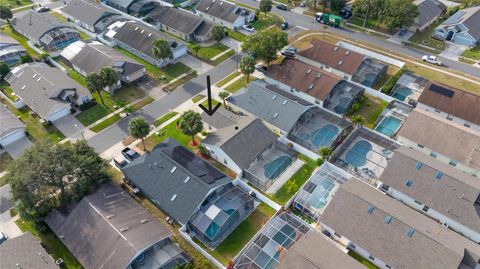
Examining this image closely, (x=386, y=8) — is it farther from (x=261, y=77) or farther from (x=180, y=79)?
(x=180, y=79)

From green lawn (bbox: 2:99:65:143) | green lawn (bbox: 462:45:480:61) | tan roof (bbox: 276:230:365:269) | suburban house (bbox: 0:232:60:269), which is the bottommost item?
suburban house (bbox: 0:232:60:269)

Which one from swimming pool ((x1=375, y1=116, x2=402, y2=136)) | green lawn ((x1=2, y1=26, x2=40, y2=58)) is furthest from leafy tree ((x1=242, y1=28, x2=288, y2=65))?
green lawn ((x1=2, y1=26, x2=40, y2=58))

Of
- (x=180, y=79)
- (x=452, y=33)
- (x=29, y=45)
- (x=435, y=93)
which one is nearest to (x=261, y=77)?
(x=180, y=79)

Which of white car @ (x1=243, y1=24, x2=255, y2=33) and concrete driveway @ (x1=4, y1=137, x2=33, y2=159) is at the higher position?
white car @ (x1=243, y1=24, x2=255, y2=33)

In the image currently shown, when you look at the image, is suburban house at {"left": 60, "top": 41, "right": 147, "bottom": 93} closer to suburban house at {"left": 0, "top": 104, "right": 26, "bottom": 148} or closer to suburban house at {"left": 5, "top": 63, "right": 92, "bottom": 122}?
suburban house at {"left": 5, "top": 63, "right": 92, "bottom": 122}

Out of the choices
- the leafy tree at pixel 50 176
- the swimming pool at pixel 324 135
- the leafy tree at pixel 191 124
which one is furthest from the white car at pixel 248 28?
the leafy tree at pixel 50 176
